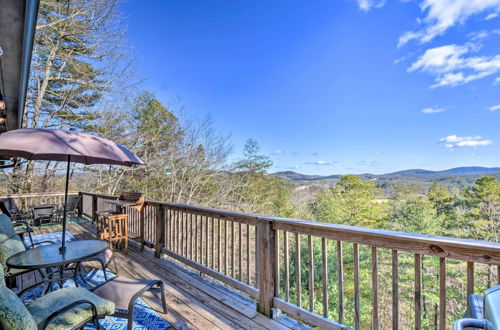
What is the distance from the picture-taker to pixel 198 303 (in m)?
2.76

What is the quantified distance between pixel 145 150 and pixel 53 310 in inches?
448

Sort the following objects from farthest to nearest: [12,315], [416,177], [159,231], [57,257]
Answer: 1. [416,177]
2. [159,231]
3. [57,257]
4. [12,315]

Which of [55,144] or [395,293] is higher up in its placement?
[55,144]

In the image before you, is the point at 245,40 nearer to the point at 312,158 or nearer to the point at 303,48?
the point at 303,48

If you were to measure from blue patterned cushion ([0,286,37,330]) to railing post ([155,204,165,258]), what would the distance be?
9.94 ft

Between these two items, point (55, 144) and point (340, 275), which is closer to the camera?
point (340, 275)

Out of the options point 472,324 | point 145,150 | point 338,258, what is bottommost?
point 338,258

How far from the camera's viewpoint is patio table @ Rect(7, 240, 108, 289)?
226 cm

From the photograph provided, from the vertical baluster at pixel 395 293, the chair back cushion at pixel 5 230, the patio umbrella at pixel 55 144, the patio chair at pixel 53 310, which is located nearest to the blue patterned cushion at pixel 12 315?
the patio chair at pixel 53 310

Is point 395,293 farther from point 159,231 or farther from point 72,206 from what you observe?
point 72,206

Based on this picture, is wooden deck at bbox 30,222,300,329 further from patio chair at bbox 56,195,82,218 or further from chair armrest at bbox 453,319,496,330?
patio chair at bbox 56,195,82,218

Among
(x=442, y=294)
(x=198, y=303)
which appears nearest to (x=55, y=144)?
(x=198, y=303)

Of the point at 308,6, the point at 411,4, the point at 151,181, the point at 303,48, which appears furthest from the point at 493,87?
the point at 151,181

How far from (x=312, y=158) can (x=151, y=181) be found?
1329 inches
